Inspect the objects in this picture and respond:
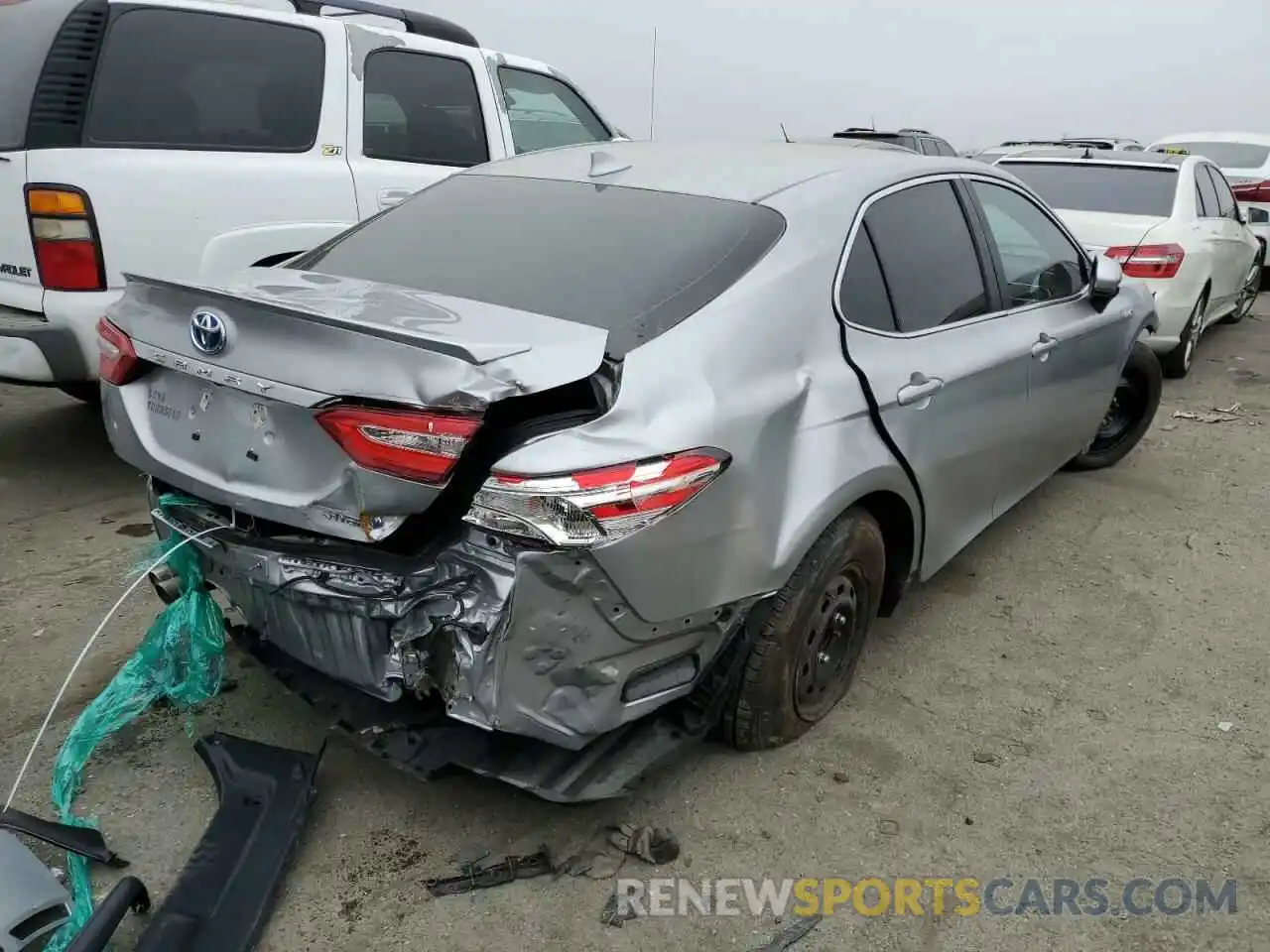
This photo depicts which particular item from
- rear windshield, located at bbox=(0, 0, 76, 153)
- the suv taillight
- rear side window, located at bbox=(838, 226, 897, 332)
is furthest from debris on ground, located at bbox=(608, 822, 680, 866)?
rear windshield, located at bbox=(0, 0, 76, 153)

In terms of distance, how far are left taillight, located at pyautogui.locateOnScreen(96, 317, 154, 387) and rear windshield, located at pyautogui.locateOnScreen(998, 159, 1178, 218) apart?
5.90 m

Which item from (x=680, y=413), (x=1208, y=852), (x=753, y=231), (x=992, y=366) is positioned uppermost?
(x=753, y=231)

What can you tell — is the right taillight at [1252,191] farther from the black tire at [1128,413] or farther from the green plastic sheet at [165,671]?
the green plastic sheet at [165,671]

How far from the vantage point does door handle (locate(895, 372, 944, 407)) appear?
2.85m

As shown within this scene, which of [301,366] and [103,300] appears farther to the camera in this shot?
[103,300]

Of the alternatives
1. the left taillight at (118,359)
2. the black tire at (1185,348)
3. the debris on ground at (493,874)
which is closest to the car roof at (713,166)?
the left taillight at (118,359)

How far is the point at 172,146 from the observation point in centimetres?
431

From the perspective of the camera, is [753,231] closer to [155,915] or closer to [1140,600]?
[155,915]

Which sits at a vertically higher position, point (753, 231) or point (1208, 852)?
point (753, 231)

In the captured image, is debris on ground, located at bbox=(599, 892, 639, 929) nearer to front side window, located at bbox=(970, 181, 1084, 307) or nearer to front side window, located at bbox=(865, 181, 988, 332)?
front side window, located at bbox=(865, 181, 988, 332)

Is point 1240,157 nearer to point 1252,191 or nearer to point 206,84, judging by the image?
point 1252,191

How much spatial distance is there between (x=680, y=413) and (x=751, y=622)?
26.8 inches

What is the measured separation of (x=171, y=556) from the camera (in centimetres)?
255

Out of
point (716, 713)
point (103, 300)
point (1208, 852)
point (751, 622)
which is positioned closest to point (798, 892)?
point (716, 713)
